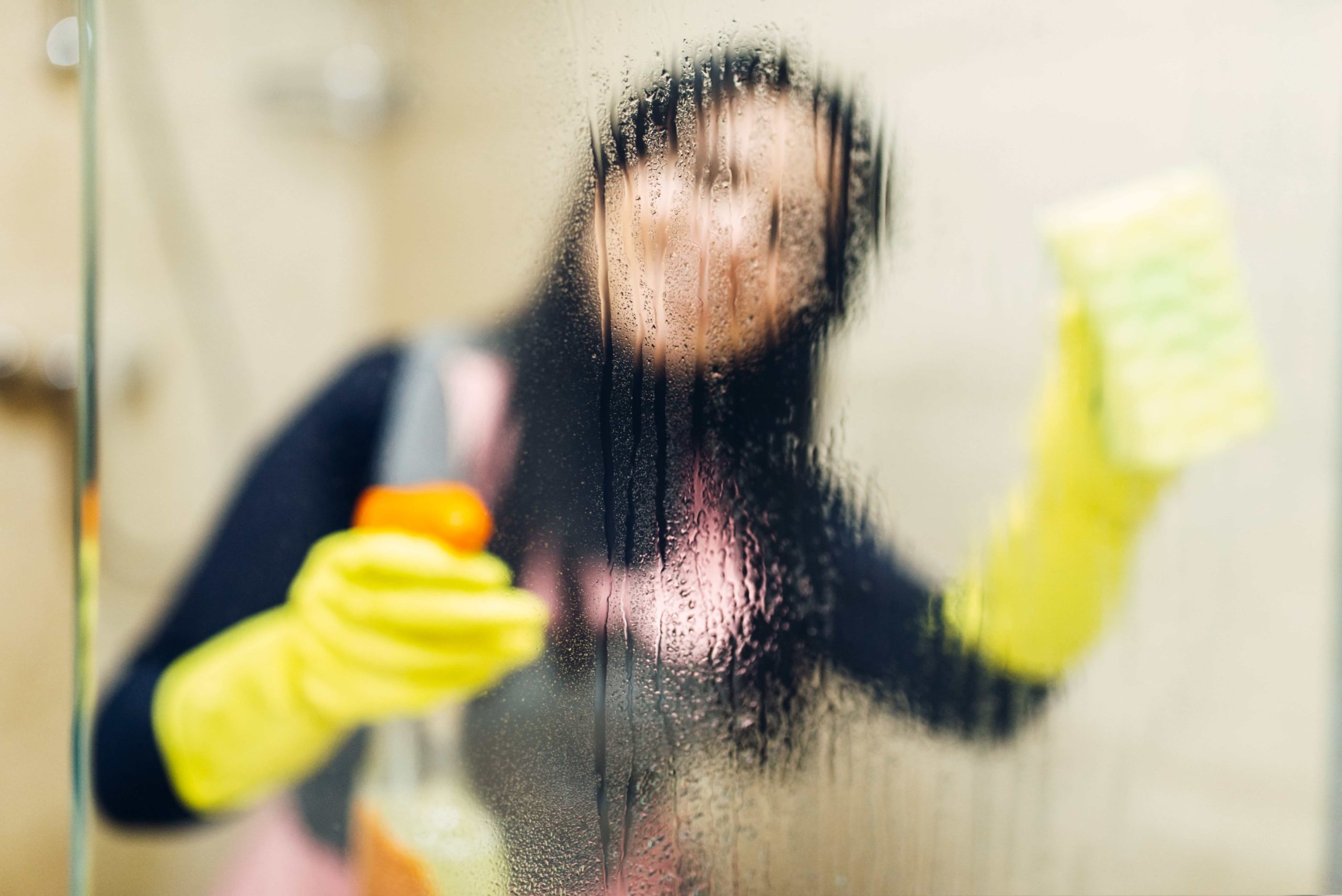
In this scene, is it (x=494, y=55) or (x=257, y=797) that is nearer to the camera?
(x=494, y=55)

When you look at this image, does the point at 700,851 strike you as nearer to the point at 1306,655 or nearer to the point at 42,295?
the point at 1306,655

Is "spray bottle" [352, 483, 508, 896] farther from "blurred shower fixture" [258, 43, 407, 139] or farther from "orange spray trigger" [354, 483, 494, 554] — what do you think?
"blurred shower fixture" [258, 43, 407, 139]

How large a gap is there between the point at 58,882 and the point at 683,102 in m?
0.37

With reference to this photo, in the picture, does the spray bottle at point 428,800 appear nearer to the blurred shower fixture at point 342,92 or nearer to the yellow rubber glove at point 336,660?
the yellow rubber glove at point 336,660

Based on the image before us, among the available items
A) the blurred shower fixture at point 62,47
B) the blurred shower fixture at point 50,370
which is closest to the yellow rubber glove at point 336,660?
the blurred shower fixture at point 50,370

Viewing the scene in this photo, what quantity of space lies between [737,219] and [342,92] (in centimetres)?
34

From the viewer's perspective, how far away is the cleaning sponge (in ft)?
0.68

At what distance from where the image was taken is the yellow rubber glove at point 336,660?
228 mm

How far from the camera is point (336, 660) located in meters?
0.34

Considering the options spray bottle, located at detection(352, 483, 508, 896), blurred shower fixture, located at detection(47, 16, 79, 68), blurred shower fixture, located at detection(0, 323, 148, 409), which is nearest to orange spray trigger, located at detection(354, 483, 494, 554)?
spray bottle, located at detection(352, 483, 508, 896)

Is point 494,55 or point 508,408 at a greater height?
point 494,55

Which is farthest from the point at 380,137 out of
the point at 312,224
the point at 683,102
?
the point at 683,102


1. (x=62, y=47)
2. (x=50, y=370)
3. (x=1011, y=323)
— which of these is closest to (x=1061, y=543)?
(x=1011, y=323)

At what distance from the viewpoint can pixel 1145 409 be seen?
22cm
